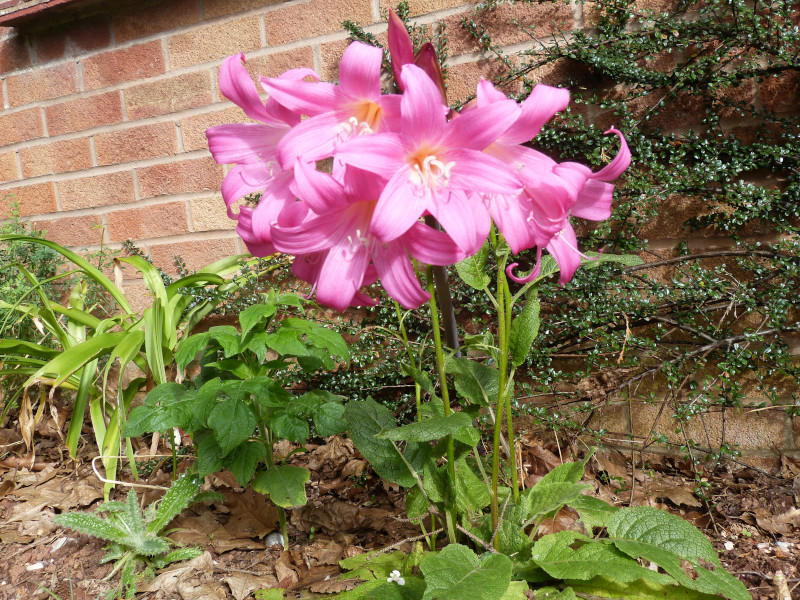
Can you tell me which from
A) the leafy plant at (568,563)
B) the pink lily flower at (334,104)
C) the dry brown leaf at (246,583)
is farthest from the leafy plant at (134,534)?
the pink lily flower at (334,104)

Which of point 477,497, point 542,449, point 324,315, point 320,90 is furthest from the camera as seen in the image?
point 324,315

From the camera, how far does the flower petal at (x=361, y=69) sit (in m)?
0.63

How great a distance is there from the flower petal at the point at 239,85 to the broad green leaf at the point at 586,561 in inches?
31.6

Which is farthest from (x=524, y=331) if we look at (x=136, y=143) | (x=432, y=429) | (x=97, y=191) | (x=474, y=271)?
(x=97, y=191)

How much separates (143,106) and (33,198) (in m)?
0.74

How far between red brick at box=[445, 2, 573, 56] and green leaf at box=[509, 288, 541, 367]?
3.72 feet

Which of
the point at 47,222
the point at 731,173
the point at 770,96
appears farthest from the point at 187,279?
the point at 770,96

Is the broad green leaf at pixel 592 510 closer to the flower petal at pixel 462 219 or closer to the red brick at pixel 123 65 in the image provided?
the flower petal at pixel 462 219

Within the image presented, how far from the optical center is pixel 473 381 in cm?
106

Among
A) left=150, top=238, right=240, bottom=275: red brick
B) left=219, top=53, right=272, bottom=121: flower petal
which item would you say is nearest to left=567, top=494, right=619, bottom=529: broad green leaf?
left=219, top=53, right=272, bottom=121: flower petal

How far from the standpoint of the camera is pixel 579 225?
176 centimetres

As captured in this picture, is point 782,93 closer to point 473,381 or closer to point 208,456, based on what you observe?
point 473,381

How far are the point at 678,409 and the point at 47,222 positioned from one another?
263 centimetres

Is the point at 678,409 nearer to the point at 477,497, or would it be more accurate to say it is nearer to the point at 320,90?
the point at 477,497
